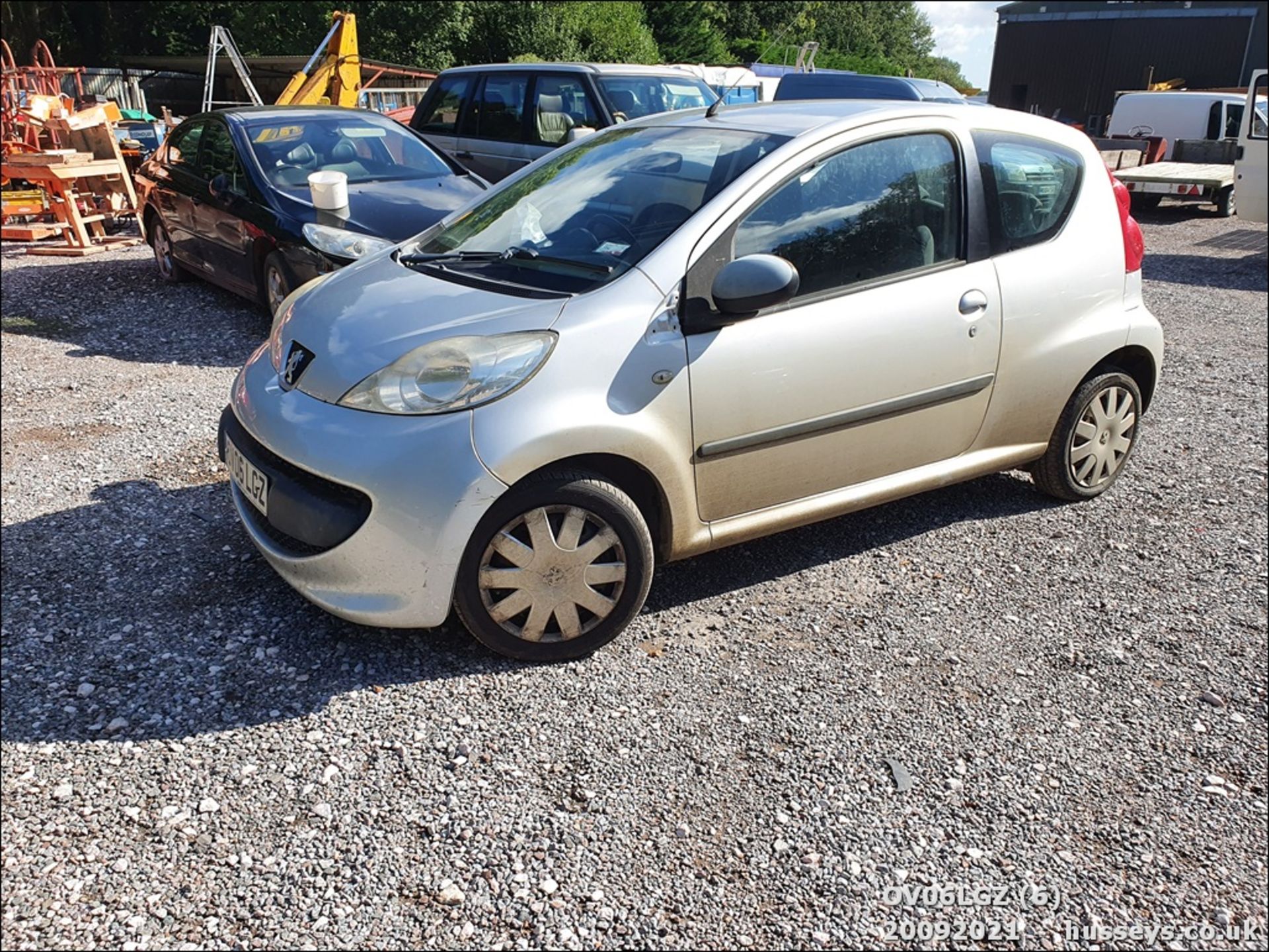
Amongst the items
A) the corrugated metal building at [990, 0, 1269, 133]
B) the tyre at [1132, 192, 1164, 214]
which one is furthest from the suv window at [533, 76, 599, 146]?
the corrugated metal building at [990, 0, 1269, 133]

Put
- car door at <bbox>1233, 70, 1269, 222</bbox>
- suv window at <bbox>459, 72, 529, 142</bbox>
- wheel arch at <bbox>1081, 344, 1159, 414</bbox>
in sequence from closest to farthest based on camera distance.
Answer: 1. wheel arch at <bbox>1081, 344, 1159, 414</bbox>
2. suv window at <bbox>459, 72, 529, 142</bbox>
3. car door at <bbox>1233, 70, 1269, 222</bbox>

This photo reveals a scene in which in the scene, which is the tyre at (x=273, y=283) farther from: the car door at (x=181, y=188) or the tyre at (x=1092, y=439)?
the tyre at (x=1092, y=439)

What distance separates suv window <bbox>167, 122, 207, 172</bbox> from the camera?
8.53 meters

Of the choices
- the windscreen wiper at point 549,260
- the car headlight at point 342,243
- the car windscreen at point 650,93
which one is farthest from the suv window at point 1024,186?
the car windscreen at point 650,93

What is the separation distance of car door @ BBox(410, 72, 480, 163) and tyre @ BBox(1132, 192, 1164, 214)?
10.9 meters

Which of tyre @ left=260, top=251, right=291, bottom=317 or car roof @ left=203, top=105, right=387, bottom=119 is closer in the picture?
tyre @ left=260, top=251, right=291, bottom=317

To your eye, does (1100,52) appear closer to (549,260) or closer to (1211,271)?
(1211,271)

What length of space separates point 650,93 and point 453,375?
7.77 meters

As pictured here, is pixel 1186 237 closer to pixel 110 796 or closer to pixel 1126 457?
pixel 1126 457

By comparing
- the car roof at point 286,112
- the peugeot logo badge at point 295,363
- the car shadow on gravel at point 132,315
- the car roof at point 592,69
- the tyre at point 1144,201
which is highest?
the car roof at point 592,69

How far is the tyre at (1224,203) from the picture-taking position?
52.3ft

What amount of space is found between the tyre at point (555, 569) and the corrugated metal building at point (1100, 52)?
704 inches

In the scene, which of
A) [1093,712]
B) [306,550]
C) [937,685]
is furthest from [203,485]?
[1093,712]

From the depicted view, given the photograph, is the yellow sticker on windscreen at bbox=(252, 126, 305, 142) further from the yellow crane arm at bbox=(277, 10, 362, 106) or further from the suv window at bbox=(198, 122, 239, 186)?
the yellow crane arm at bbox=(277, 10, 362, 106)
